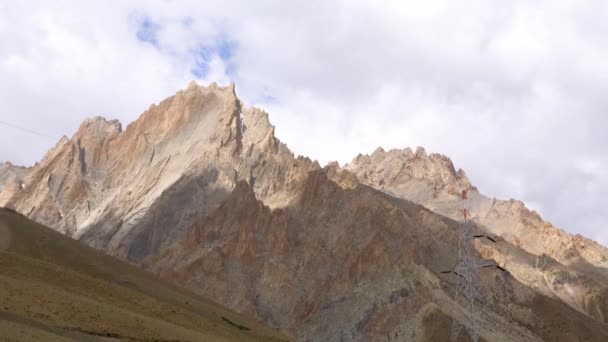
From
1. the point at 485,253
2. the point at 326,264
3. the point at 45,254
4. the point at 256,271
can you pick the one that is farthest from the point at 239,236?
the point at 45,254

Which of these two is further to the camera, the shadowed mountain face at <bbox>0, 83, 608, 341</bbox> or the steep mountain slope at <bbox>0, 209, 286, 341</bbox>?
the shadowed mountain face at <bbox>0, 83, 608, 341</bbox>

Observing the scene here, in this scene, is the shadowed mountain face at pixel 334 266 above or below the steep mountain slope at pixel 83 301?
above

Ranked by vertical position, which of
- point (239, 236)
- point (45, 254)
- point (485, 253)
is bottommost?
point (45, 254)

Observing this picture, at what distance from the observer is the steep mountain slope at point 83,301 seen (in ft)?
175

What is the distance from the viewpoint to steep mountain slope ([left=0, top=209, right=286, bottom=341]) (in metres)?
53.4

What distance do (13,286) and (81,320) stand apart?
625 cm

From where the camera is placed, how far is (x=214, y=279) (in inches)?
6299

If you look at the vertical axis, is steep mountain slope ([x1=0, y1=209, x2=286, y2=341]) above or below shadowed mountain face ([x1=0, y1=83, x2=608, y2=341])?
below

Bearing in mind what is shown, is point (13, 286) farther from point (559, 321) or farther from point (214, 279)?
point (559, 321)

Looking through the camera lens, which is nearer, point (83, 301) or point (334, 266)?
point (83, 301)

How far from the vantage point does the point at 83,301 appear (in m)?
61.0

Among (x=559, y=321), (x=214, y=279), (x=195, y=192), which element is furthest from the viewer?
(x=195, y=192)

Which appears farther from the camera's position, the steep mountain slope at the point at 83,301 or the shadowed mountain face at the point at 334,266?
the shadowed mountain face at the point at 334,266

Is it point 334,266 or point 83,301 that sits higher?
point 334,266
